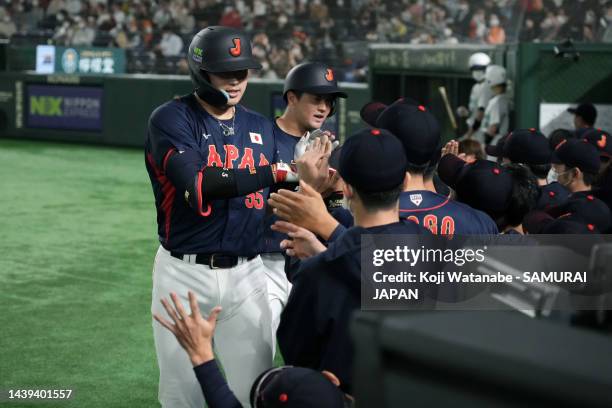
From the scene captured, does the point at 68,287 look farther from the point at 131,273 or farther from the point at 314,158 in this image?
the point at 314,158

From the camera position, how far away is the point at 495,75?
40.1 ft

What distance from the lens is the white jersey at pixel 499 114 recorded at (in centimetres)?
1206

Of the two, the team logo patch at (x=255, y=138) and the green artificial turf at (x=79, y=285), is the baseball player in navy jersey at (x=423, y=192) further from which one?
the green artificial turf at (x=79, y=285)

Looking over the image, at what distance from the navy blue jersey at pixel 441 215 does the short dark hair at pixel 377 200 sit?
0.93 meters

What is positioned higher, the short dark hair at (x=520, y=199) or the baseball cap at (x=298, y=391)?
the short dark hair at (x=520, y=199)

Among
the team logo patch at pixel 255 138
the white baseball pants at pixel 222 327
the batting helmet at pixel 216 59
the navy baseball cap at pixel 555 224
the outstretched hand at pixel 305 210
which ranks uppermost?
the batting helmet at pixel 216 59

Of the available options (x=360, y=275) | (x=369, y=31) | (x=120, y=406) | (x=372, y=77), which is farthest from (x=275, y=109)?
(x=360, y=275)

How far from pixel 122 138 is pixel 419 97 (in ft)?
28.4

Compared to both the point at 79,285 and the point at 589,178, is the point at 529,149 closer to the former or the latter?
the point at 589,178

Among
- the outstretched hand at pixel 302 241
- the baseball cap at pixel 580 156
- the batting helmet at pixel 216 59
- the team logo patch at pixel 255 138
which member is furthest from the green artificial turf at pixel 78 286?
the baseball cap at pixel 580 156

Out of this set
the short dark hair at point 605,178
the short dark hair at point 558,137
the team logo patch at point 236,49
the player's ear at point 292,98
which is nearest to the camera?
the team logo patch at point 236,49

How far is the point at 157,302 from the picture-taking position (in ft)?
13.2

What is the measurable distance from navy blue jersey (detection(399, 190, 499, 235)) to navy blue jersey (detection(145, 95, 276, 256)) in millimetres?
691

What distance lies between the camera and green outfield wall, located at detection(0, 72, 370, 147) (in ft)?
68.7
